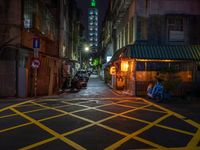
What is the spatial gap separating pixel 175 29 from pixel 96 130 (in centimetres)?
1518

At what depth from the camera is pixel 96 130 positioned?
8789 mm

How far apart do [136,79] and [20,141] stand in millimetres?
13854

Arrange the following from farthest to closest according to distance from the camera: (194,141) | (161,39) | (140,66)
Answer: (161,39) < (140,66) < (194,141)

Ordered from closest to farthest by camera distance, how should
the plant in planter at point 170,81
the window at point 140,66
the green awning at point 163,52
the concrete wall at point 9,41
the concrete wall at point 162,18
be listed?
the plant in planter at point 170,81
the concrete wall at point 9,41
the green awning at point 163,52
the window at point 140,66
the concrete wall at point 162,18

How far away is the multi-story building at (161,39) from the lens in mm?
19562

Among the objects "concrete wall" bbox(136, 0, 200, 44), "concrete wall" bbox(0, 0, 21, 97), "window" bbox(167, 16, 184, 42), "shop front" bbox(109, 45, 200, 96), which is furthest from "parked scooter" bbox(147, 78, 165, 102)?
"concrete wall" bbox(0, 0, 21, 97)

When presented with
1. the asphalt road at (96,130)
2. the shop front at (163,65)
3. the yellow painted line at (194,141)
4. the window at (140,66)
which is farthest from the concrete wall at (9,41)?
the yellow painted line at (194,141)

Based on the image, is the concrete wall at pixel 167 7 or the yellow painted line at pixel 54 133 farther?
the concrete wall at pixel 167 7

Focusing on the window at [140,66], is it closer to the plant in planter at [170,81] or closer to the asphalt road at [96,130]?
the plant in planter at [170,81]

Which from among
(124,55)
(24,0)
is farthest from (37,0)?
(124,55)

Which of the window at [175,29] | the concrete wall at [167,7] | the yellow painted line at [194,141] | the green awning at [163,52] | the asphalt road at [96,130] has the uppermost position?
the concrete wall at [167,7]

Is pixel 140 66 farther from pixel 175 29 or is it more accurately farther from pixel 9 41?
pixel 9 41

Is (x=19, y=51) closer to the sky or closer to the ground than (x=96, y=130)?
closer to the sky

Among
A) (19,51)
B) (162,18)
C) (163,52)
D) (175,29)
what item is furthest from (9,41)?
(175,29)
